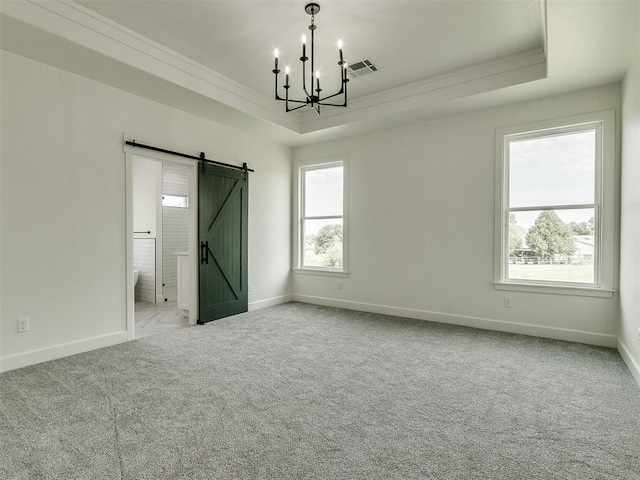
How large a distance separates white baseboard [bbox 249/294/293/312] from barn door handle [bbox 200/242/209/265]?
3.75ft

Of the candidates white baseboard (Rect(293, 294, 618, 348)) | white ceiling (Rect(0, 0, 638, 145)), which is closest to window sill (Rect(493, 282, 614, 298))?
white baseboard (Rect(293, 294, 618, 348))

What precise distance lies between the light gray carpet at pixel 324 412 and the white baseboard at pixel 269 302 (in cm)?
173

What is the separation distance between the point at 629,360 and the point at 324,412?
2825mm

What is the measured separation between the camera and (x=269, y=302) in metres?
5.73

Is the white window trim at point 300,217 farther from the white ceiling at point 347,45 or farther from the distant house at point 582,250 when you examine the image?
the distant house at point 582,250

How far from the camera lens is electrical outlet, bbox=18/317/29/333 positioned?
9.88 feet

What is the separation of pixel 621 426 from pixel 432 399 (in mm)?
1117

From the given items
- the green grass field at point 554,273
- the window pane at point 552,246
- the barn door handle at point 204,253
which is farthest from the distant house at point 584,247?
the barn door handle at point 204,253

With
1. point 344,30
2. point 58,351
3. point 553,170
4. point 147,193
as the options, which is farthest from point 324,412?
point 147,193

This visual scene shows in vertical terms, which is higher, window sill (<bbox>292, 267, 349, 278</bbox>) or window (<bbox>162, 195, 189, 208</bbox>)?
window (<bbox>162, 195, 189, 208</bbox>)

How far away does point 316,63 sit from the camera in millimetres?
3869

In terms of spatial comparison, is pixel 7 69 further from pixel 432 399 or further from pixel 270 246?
pixel 432 399

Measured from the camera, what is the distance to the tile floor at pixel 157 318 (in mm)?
4370

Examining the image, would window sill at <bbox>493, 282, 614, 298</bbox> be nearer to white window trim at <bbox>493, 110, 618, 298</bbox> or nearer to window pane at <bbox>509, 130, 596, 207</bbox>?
white window trim at <bbox>493, 110, 618, 298</bbox>
